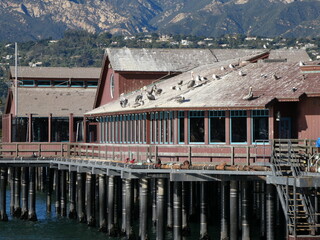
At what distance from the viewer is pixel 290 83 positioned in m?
50.5

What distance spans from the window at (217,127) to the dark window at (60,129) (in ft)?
122

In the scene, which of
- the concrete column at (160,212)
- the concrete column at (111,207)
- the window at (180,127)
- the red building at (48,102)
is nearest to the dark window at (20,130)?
the red building at (48,102)

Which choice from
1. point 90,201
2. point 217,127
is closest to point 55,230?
point 90,201

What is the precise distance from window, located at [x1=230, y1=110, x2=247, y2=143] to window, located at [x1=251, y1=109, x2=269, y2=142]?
483mm

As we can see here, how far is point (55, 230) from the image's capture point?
62625mm

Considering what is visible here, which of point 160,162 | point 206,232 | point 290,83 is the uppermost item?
point 290,83

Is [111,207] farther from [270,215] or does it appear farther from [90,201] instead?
[270,215]

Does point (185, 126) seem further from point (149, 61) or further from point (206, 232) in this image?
point (149, 61)

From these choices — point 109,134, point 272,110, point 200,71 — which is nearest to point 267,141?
point 272,110

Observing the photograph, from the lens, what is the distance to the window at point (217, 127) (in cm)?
5050

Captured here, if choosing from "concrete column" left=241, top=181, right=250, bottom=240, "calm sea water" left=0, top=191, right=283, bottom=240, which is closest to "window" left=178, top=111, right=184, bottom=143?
"calm sea water" left=0, top=191, right=283, bottom=240

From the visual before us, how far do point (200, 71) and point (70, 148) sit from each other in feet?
33.7

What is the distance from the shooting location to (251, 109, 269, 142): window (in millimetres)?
49125

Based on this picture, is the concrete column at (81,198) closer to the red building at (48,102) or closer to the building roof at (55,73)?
the red building at (48,102)
